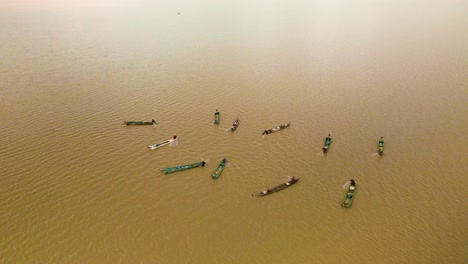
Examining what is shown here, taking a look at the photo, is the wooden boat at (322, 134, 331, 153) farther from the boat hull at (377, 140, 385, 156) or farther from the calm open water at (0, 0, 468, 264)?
the boat hull at (377, 140, 385, 156)

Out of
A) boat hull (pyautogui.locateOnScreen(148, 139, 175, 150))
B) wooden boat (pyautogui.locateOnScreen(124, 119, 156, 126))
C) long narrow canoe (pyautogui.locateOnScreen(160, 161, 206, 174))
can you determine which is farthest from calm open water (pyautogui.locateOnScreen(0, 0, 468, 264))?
wooden boat (pyautogui.locateOnScreen(124, 119, 156, 126))

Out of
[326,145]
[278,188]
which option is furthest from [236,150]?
[326,145]

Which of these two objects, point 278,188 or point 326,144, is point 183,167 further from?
point 326,144

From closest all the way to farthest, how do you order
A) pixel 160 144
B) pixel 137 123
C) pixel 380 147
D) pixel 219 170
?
1. pixel 219 170
2. pixel 380 147
3. pixel 160 144
4. pixel 137 123

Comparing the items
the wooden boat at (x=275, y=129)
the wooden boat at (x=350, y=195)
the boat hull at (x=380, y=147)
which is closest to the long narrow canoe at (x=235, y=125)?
the wooden boat at (x=275, y=129)

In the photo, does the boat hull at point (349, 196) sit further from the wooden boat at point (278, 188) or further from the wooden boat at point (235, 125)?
the wooden boat at point (235, 125)

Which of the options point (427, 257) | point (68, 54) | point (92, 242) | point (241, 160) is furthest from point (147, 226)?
point (68, 54)

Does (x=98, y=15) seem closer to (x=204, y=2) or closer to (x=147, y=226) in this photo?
(x=204, y=2)
